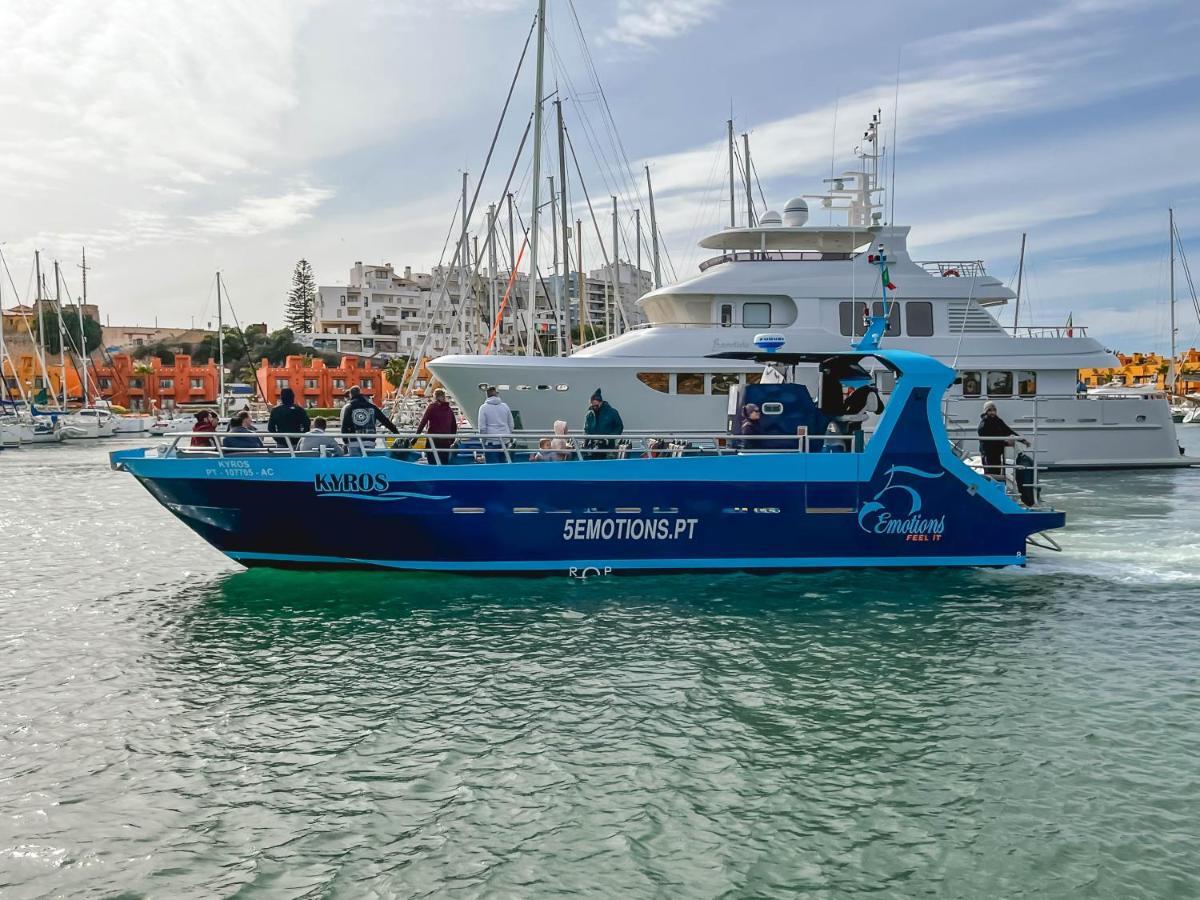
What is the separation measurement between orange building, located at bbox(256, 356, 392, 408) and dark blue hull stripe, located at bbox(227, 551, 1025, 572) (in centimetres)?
7769

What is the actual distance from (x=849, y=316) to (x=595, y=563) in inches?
606

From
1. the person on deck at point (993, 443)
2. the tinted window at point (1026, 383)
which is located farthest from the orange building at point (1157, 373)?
the person on deck at point (993, 443)

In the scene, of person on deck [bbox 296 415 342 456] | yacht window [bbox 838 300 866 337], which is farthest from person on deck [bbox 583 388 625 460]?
yacht window [bbox 838 300 866 337]

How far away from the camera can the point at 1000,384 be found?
26391 mm

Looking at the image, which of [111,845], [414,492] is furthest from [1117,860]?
[414,492]

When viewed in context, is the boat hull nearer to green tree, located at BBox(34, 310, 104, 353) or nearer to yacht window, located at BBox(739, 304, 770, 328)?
yacht window, located at BBox(739, 304, 770, 328)

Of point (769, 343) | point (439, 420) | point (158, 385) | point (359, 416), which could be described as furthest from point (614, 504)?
point (158, 385)

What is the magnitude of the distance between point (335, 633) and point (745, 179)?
32262mm

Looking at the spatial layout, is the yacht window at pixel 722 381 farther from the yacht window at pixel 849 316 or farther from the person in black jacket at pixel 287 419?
the person in black jacket at pixel 287 419

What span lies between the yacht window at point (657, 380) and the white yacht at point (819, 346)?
0.03 metres

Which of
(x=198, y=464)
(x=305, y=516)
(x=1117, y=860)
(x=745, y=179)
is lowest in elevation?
(x=1117, y=860)

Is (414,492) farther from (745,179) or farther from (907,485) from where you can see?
(745,179)

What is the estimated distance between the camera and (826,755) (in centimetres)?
664

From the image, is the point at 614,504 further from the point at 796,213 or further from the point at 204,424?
the point at 796,213
